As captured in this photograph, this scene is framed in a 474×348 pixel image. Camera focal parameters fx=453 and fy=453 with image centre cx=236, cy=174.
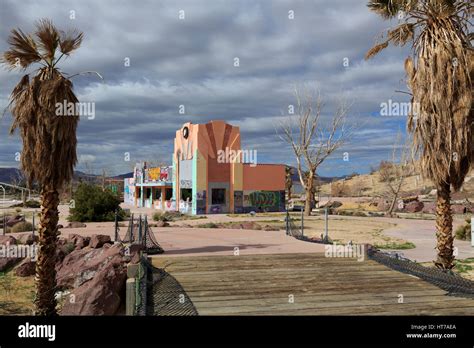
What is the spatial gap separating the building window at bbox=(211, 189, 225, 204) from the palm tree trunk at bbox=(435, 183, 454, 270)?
34.0 m

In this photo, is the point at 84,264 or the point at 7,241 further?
the point at 7,241

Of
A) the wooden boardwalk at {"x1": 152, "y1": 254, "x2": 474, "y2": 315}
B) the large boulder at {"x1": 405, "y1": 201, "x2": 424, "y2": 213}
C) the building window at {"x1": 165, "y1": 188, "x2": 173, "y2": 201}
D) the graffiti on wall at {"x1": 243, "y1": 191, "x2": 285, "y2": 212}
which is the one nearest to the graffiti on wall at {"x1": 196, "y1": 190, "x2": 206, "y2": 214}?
the graffiti on wall at {"x1": 243, "y1": 191, "x2": 285, "y2": 212}

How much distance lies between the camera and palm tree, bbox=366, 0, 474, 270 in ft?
32.1

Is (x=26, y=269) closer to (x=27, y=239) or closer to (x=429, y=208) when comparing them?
(x=27, y=239)

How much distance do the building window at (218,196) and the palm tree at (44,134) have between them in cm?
3369

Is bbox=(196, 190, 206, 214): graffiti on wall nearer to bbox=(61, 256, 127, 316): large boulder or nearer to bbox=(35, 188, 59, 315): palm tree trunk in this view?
bbox=(61, 256, 127, 316): large boulder

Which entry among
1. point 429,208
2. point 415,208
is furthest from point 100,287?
point 429,208

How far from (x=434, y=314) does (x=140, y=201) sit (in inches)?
2154

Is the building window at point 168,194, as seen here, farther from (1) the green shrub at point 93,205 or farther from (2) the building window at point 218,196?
(1) the green shrub at point 93,205

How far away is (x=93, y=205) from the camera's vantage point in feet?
103

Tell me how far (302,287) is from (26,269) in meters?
10.6

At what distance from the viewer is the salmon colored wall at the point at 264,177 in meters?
44.8
